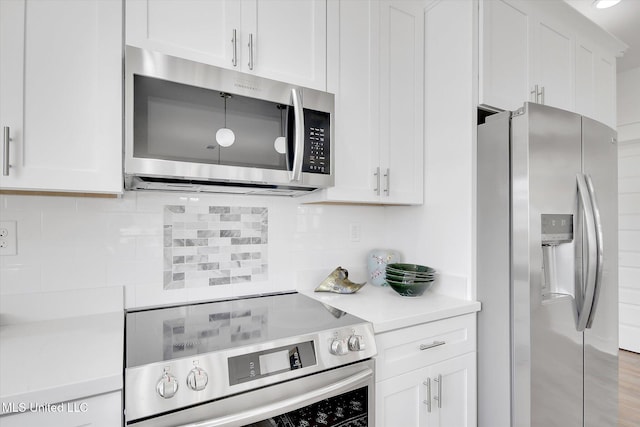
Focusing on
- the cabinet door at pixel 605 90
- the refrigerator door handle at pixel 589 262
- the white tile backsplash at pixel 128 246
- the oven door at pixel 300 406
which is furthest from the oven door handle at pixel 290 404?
the cabinet door at pixel 605 90

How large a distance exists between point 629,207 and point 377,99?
3.56 metres

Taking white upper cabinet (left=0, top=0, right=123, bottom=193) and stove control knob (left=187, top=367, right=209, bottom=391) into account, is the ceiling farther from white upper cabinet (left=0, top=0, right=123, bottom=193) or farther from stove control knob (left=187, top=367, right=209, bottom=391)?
stove control knob (left=187, top=367, right=209, bottom=391)

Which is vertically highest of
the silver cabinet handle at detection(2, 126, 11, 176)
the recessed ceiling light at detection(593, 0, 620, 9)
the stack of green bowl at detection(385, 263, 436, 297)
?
the recessed ceiling light at detection(593, 0, 620, 9)

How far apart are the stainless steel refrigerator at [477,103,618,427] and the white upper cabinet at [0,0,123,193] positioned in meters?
1.62

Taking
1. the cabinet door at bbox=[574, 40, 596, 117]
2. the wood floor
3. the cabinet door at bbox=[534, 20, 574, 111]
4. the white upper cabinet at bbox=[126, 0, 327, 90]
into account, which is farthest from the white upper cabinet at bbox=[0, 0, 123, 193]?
the wood floor

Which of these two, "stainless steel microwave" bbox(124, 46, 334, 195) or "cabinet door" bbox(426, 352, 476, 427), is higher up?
"stainless steel microwave" bbox(124, 46, 334, 195)

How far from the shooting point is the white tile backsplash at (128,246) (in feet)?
4.09

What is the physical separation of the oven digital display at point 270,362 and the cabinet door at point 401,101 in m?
0.91

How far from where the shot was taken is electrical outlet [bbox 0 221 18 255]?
121 centimetres

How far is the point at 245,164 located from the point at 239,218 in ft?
1.46

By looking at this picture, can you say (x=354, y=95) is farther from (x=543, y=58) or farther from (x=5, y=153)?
(x=5, y=153)

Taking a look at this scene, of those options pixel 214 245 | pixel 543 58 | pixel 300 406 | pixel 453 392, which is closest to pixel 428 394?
pixel 453 392

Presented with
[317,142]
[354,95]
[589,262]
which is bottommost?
[589,262]

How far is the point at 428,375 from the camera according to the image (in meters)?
1.42
